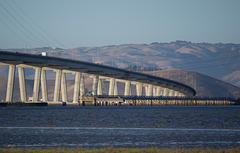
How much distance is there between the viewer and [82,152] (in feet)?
97.7

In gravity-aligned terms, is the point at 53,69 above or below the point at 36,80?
above

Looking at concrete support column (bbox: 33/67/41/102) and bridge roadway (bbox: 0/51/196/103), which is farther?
concrete support column (bbox: 33/67/41/102)

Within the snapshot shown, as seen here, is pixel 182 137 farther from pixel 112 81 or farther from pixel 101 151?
pixel 112 81

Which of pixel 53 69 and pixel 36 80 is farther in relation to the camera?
pixel 53 69

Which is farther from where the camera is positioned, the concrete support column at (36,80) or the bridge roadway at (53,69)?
the concrete support column at (36,80)

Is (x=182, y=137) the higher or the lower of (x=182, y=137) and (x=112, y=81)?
the lower

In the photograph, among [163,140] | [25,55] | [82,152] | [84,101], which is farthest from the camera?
[84,101]

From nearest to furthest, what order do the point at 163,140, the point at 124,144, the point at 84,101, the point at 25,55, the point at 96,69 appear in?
1. the point at 124,144
2. the point at 163,140
3. the point at 25,55
4. the point at 96,69
5. the point at 84,101

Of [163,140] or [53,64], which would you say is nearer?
[163,140]

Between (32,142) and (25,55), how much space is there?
9407cm

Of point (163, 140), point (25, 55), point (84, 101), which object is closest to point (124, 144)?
point (163, 140)

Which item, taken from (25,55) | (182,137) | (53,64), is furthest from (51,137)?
(53,64)

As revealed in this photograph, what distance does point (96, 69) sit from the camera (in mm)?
160875

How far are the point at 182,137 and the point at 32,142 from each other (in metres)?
13.9
